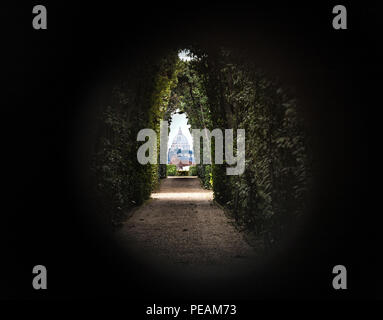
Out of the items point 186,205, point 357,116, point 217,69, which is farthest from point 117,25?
point 186,205

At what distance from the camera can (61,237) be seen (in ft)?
15.5

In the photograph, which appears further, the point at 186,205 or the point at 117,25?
the point at 186,205

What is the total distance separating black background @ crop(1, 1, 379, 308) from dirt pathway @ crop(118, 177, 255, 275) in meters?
1.27

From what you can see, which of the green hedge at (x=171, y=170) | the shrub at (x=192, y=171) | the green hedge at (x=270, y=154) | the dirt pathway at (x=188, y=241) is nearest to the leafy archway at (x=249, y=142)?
the green hedge at (x=270, y=154)

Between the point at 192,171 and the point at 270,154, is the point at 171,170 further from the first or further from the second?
the point at 270,154

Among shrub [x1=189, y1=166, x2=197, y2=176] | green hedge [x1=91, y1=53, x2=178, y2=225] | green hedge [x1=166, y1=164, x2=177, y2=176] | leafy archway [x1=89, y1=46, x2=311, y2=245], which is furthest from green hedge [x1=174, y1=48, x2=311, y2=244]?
green hedge [x1=166, y1=164, x2=177, y2=176]

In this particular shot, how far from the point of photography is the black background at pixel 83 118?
13.4 ft

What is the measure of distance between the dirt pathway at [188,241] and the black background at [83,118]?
4.15ft

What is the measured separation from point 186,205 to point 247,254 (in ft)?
28.0

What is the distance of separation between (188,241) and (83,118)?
3.95 meters

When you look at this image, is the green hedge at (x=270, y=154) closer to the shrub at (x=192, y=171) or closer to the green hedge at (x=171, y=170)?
the shrub at (x=192, y=171)

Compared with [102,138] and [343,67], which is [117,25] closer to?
[343,67]

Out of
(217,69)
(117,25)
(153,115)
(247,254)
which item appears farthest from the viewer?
(153,115)

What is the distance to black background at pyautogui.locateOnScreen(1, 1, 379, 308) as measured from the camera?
407 centimetres
